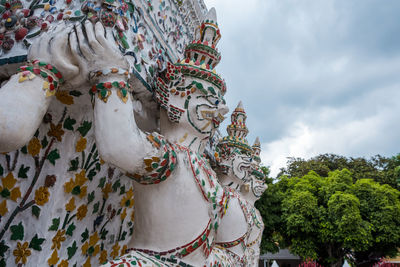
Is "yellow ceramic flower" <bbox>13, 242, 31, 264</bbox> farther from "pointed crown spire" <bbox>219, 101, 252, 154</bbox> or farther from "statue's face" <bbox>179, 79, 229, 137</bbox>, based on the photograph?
"pointed crown spire" <bbox>219, 101, 252, 154</bbox>

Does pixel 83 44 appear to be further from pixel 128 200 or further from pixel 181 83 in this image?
pixel 128 200

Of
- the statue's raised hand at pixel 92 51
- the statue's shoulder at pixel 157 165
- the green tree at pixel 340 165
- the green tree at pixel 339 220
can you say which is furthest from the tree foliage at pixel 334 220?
the statue's raised hand at pixel 92 51

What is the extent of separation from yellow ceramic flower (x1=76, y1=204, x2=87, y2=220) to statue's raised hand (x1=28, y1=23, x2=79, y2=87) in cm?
85

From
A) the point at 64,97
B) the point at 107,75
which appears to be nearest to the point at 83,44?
the point at 107,75

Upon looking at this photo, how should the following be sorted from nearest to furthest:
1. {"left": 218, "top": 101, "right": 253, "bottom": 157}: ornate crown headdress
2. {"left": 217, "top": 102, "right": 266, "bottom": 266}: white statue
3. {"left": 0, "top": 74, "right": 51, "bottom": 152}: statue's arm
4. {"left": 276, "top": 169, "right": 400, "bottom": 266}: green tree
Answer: {"left": 0, "top": 74, "right": 51, "bottom": 152}: statue's arm < {"left": 217, "top": 102, "right": 266, "bottom": 266}: white statue < {"left": 218, "top": 101, "right": 253, "bottom": 157}: ornate crown headdress < {"left": 276, "top": 169, "right": 400, "bottom": 266}: green tree

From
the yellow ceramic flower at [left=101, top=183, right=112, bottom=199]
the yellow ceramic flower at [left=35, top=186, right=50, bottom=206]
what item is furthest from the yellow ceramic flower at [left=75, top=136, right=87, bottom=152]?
the yellow ceramic flower at [left=101, top=183, right=112, bottom=199]

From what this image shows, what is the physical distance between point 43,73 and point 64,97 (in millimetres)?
374

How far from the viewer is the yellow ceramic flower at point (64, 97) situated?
5.72ft

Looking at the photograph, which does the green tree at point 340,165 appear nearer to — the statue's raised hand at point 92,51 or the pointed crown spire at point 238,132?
the pointed crown spire at point 238,132

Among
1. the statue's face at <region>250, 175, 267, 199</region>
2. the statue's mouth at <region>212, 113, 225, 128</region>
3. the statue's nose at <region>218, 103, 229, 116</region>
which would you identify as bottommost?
the statue's mouth at <region>212, 113, 225, 128</region>

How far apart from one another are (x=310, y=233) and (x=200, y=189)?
11.3 meters

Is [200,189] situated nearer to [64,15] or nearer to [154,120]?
[154,120]

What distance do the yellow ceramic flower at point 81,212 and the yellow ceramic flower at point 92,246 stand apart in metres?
0.20

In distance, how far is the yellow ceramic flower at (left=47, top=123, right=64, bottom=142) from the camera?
180cm
